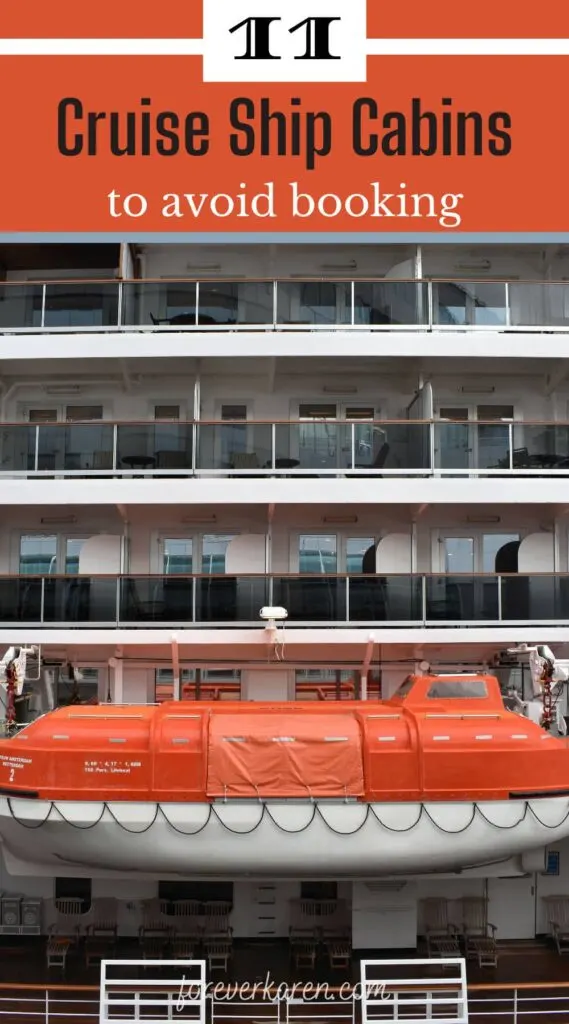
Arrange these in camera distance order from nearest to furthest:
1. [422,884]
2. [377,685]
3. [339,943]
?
[339,943], [422,884], [377,685]

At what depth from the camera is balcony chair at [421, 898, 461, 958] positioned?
11188mm

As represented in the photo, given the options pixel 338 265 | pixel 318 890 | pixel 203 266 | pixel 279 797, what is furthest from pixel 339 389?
pixel 318 890

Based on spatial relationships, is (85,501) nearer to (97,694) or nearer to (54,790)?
(97,694)

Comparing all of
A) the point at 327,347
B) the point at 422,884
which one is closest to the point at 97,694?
the point at 422,884

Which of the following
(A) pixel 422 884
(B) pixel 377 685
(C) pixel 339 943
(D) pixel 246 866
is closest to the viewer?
(D) pixel 246 866

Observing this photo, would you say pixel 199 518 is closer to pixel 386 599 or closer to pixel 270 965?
pixel 386 599

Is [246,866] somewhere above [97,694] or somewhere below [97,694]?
below

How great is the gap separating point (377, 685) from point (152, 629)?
3.48 metres

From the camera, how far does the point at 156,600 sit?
1225 centimetres

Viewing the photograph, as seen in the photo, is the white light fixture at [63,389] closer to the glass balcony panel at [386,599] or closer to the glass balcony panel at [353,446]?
the glass balcony panel at [353,446]

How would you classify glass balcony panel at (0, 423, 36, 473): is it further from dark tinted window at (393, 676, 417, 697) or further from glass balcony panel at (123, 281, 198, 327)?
dark tinted window at (393, 676, 417, 697)

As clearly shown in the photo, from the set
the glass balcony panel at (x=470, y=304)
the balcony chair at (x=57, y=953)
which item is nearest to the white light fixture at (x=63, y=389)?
the glass balcony panel at (x=470, y=304)

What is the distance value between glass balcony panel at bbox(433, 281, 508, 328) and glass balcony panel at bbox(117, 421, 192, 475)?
420 centimetres

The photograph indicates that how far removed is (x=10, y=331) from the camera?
42.9 feet
